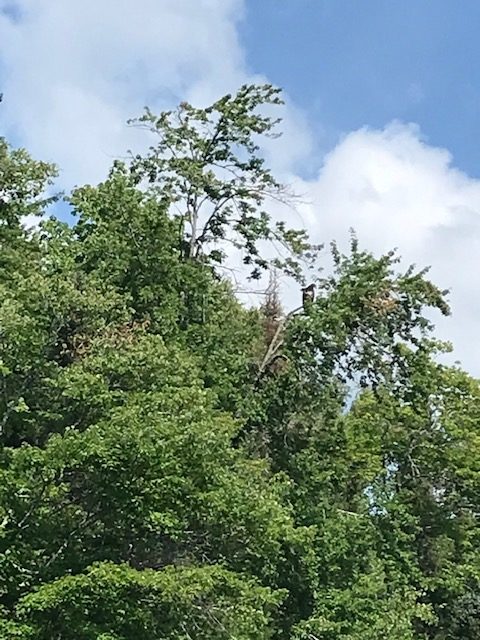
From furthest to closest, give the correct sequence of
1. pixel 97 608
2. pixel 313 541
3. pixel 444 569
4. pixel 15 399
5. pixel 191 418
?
pixel 444 569 → pixel 313 541 → pixel 15 399 → pixel 191 418 → pixel 97 608

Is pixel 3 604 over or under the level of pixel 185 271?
under

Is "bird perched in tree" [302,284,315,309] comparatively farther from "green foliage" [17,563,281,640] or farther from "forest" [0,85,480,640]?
"green foliage" [17,563,281,640]

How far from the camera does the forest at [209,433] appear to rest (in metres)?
13.3

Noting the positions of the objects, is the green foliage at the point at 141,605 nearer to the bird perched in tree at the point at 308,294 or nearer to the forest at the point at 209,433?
the forest at the point at 209,433

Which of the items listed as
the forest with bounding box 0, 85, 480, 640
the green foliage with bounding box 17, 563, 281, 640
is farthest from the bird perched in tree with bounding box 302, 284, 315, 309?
the green foliage with bounding box 17, 563, 281, 640

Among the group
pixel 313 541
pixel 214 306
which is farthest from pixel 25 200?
pixel 313 541

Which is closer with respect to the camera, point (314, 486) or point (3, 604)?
point (3, 604)

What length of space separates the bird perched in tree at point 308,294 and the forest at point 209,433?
3 centimetres

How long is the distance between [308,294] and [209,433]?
7.65 m

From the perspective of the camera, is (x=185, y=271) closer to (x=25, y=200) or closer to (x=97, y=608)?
(x=25, y=200)

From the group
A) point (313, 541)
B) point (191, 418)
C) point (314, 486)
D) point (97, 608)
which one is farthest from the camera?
point (314, 486)

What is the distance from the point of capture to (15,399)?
48.9 ft

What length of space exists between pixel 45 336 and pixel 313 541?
24.6 feet

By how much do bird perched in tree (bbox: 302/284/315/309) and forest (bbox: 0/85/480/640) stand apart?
0.03m
